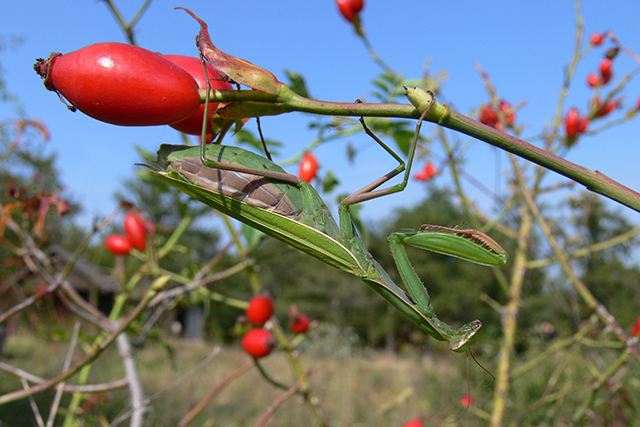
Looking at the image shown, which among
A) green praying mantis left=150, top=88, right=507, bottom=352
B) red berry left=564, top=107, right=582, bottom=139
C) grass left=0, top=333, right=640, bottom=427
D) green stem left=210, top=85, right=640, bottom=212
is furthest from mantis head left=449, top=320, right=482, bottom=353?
grass left=0, top=333, right=640, bottom=427

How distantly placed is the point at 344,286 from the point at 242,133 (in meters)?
21.5

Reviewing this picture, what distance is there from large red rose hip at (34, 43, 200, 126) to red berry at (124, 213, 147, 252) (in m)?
1.53

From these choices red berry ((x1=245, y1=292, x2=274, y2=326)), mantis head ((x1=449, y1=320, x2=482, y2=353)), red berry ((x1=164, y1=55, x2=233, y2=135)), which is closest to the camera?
red berry ((x1=164, y1=55, x2=233, y2=135))

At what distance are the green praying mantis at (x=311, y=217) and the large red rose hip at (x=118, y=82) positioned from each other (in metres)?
0.24

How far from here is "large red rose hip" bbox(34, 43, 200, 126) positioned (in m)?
0.66

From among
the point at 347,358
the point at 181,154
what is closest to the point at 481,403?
the point at 347,358

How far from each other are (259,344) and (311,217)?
32.7 inches

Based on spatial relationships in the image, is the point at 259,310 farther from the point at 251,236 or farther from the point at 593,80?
the point at 593,80

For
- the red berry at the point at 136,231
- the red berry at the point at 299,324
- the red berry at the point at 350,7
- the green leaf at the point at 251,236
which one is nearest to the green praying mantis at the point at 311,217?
the green leaf at the point at 251,236

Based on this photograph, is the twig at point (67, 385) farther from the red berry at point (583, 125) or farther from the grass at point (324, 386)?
the grass at point (324, 386)

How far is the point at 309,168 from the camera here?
1.86 meters

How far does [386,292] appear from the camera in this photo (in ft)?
3.73

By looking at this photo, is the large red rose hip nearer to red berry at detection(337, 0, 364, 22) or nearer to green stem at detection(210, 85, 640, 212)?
green stem at detection(210, 85, 640, 212)

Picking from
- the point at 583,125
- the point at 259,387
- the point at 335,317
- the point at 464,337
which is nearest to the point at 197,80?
the point at 464,337
